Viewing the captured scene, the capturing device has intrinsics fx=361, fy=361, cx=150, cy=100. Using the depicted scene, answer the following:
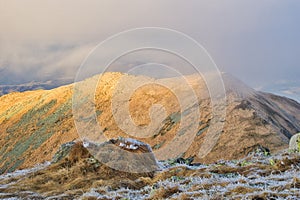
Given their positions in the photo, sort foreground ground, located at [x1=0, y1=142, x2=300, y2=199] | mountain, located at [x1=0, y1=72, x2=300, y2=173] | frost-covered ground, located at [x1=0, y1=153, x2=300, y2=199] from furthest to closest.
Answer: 1. mountain, located at [x1=0, y1=72, x2=300, y2=173]
2. foreground ground, located at [x1=0, y1=142, x2=300, y2=199]
3. frost-covered ground, located at [x1=0, y1=153, x2=300, y2=199]

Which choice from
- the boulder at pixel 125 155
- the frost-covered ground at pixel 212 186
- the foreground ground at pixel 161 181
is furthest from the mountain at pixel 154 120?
the frost-covered ground at pixel 212 186

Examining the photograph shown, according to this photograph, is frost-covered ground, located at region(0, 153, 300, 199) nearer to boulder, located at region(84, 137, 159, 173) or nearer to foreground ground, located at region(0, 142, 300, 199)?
foreground ground, located at region(0, 142, 300, 199)

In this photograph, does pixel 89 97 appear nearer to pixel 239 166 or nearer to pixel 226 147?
pixel 226 147

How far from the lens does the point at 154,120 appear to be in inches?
3388

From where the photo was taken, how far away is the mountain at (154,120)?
6869 cm

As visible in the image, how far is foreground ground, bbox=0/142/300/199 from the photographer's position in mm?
11547

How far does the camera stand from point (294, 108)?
356 ft

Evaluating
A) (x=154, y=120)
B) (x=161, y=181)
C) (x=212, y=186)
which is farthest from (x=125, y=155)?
(x=154, y=120)

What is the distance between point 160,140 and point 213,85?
21842 millimetres

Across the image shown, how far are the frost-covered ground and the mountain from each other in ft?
148

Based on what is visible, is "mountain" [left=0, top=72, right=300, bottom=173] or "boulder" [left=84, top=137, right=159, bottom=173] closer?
"boulder" [left=84, top=137, right=159, bottom=173]

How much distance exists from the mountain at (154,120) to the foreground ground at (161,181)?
43433 mm

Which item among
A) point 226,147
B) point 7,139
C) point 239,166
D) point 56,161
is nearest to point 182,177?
point 239,166

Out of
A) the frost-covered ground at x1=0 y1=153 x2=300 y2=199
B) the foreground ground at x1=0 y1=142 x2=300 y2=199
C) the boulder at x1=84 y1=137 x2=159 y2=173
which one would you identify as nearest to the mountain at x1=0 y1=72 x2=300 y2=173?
the boulder at x1=84 y1=137 x2=159 y2=173
